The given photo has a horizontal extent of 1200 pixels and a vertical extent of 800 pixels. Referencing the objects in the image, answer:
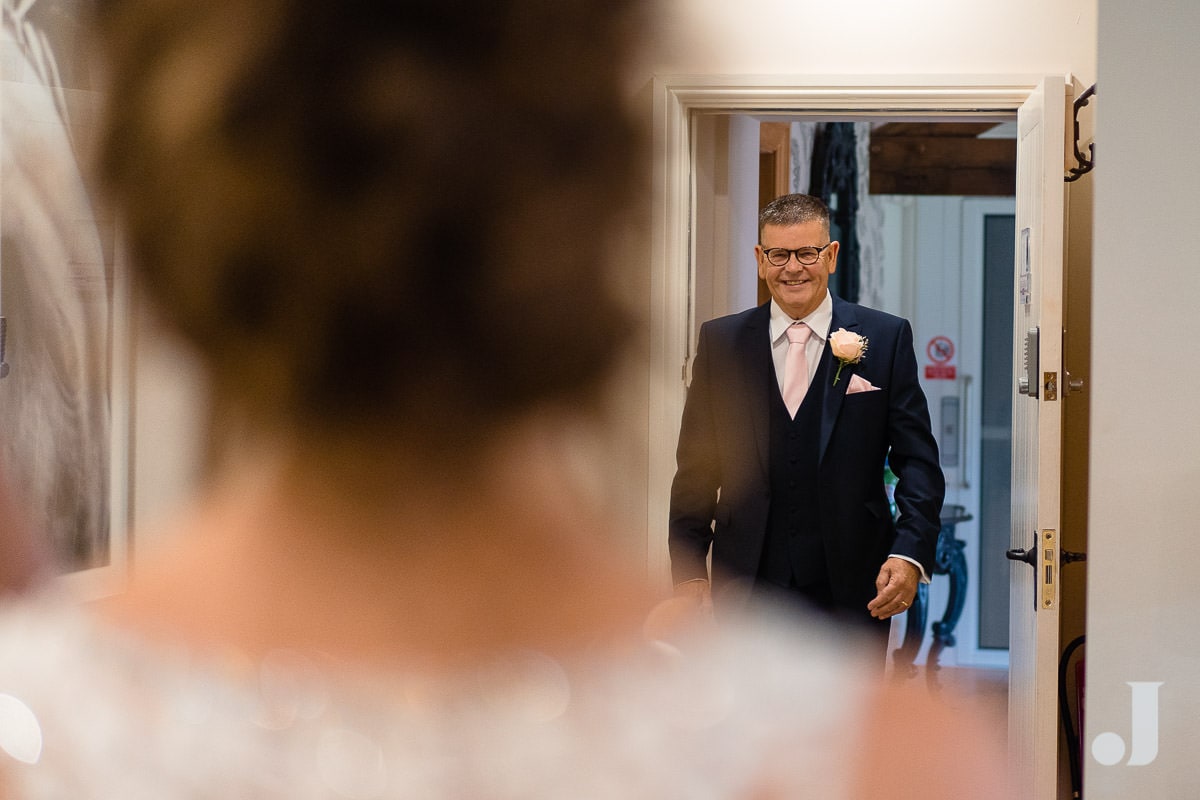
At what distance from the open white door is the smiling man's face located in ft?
1.39

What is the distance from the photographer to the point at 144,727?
0.44 m

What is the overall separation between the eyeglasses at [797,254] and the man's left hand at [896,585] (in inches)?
14.1

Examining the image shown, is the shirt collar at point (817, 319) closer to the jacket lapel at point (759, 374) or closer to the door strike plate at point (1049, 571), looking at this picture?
the jacket lapel at point (759, 374)

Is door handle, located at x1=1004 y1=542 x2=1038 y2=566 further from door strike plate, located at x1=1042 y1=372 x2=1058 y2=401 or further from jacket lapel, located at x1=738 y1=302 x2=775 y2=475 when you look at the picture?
jacket lapel, located at x1=738 y1=302 x2=775 y2=475

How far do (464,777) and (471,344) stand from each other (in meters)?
0.19

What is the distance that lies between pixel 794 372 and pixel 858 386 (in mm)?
196

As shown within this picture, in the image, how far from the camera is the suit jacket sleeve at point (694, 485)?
475 mm

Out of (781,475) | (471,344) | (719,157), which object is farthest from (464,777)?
(719,157)

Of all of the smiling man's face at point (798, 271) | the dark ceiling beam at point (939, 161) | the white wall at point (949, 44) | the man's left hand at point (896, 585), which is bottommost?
the man's left hand at point (896, 585)

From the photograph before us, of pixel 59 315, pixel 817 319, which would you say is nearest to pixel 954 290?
pixel 817 319

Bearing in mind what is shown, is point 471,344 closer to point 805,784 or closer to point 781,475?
point 805,784

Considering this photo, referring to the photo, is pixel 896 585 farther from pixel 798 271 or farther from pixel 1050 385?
pixel 1050 385

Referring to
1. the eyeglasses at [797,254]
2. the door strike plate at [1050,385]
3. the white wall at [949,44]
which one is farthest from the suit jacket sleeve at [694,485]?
the white wall at [949,44]

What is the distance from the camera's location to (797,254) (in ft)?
3.23
